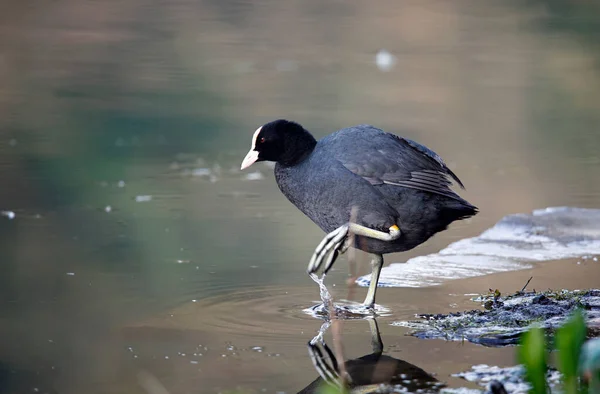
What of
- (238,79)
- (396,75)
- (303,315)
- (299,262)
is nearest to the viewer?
(303,315)

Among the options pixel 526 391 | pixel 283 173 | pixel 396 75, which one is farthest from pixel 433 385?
pixel 396 75

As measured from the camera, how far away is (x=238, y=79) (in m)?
11.7

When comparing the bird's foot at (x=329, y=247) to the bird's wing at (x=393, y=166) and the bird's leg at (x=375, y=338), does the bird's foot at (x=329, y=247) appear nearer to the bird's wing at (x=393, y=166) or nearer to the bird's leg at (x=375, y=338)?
the bird's wing at (x=393, y=166)

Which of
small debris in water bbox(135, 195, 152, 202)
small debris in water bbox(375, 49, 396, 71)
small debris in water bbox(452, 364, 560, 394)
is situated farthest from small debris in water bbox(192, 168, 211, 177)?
small debris in water bbox(375, 49, 396, 71)

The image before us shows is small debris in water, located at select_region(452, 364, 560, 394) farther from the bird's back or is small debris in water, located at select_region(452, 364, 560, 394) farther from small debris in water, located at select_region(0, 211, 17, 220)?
small debris in water, located at select_region(0, 211, 17, 220)

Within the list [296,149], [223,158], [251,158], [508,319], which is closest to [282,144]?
[296,149]

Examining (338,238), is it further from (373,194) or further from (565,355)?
(565,355)

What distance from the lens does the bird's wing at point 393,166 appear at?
14.8ft

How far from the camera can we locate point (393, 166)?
4.53 meters

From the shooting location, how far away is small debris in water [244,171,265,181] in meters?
7.64

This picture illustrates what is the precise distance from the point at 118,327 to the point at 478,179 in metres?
4.01

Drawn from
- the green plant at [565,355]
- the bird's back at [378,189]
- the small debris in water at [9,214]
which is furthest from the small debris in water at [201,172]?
the green plant at [565,355]

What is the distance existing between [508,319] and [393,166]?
97 centimetres

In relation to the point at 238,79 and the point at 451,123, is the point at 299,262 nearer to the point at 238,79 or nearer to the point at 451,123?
the point at 451,123
